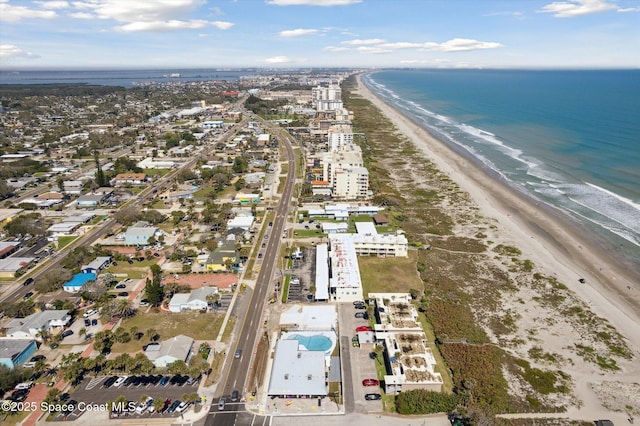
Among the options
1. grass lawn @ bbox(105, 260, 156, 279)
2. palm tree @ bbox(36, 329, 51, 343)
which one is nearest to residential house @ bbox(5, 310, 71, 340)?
palm tree @ bbox(36, 329, 51, 343)

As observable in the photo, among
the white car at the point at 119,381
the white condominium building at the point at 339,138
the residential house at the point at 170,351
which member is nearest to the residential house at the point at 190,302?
the residential house at the point at 170,351

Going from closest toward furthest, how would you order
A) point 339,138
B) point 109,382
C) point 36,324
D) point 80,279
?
point 109,382 → point 36,324 → point 80,279 → point 339,138

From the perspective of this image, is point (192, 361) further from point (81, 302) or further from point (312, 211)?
point (312, 211)

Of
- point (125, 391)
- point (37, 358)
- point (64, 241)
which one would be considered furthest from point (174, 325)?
point (64, 241)

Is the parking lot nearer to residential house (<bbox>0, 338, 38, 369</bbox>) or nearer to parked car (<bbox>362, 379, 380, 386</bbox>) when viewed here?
residential house (<bbox>0, 338, 38, 369</bbox>)

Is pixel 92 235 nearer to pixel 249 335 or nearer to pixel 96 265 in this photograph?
pixel 96 265

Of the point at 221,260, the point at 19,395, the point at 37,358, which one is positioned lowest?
the point at 19,395

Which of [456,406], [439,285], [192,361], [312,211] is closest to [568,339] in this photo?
[439,285]

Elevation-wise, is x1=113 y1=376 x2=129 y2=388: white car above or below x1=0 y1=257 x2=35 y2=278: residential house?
below
